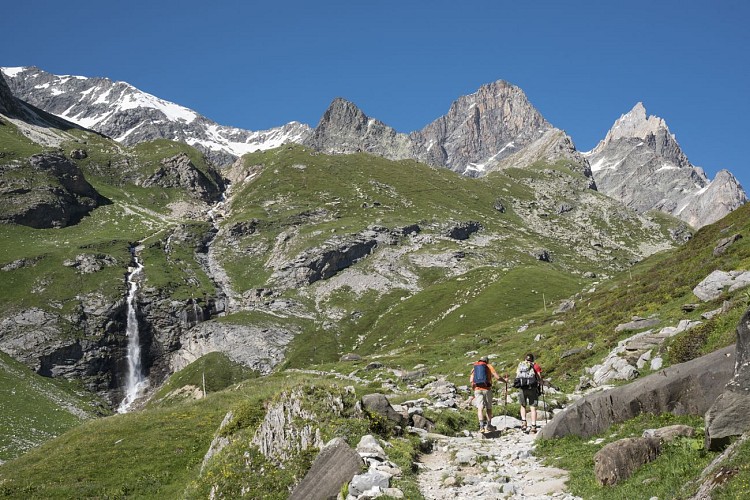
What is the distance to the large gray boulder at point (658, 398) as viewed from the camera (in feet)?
55.4

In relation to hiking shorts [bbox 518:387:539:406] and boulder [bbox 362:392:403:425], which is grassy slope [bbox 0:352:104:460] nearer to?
boulder [bbox 362:392:403:425]

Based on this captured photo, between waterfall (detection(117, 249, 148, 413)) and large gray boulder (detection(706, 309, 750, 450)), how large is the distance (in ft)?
546

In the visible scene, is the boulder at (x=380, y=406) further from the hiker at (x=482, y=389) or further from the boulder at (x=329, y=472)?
the boulder at (x=329, y=472)

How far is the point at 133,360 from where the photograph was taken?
570 feet

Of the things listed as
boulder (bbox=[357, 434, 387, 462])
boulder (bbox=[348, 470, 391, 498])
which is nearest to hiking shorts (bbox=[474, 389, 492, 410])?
boulder (bbox=[357, 434, 387, 462])

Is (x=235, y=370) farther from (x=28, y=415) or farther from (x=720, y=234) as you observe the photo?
(x=720, y=234)

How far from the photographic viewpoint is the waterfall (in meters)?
162

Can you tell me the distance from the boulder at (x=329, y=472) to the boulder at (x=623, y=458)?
771cm

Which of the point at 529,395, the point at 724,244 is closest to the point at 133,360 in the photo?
the point at 724,244

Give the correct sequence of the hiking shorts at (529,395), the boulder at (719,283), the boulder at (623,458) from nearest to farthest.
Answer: the boulder at (623,458)
the hiking shorts at (529,395)
the boulder at (719,283)

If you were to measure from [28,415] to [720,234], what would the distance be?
111m

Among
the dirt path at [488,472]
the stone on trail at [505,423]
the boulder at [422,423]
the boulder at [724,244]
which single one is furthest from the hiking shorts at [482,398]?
the boulder at [724,244]

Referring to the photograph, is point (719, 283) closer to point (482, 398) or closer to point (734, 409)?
point (482, 398)

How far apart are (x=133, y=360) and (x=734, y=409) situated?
185 metres
